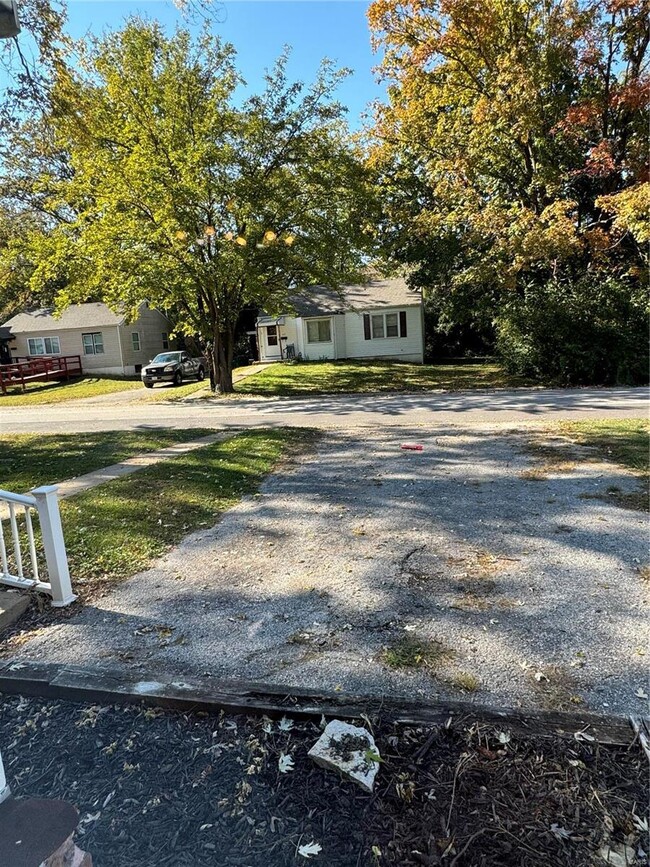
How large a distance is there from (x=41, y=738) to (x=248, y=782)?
40.7 inches

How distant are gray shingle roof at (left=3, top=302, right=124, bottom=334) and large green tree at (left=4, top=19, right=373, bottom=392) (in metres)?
13.0

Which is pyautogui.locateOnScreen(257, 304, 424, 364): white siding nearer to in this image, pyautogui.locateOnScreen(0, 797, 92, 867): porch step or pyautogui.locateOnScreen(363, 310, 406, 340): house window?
pyautogui.locateOnScreen(363, 310, 406, 340): house window

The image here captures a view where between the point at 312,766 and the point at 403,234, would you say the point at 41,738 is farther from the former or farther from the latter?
the point at 403,234

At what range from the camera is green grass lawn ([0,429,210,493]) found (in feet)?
24.7

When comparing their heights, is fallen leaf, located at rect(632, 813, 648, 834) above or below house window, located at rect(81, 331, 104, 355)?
below

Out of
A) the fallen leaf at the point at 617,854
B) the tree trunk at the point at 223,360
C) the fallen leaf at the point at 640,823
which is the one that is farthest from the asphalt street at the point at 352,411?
the fallen leaf at the point at 617,854

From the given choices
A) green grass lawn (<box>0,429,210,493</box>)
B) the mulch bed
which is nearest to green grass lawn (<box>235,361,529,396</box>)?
Answer: green grass lawn (<box>0,429,210,493</box>)

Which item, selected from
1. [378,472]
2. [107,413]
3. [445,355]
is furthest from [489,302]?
[378,472]

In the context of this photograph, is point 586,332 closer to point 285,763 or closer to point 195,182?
point 195,182

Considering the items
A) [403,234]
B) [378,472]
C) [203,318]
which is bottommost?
[378,472]

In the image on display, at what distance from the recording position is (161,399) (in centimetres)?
1847

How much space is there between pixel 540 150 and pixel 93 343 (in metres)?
24.5

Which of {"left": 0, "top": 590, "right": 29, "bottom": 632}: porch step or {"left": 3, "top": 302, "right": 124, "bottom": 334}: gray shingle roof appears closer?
{"left": 0, "top": 590, "right": 29, "bottom": 632}: porch step

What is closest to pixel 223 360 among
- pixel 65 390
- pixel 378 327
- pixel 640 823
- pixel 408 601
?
pixel 65 390
